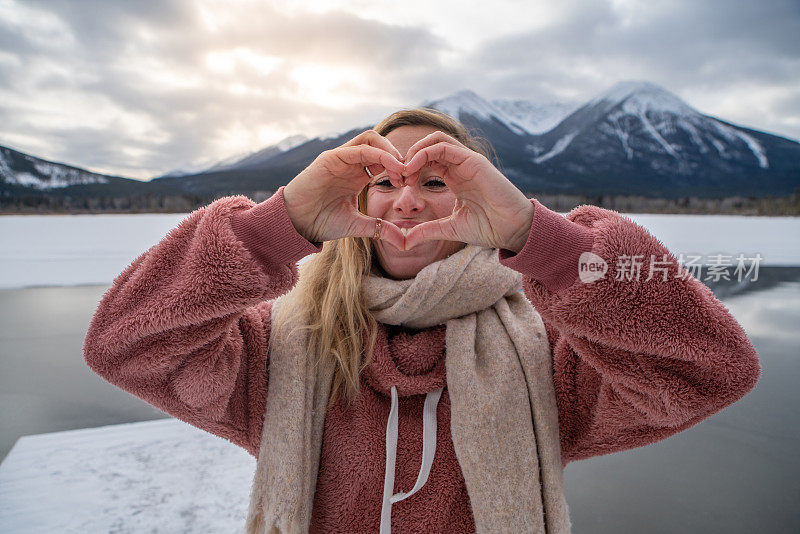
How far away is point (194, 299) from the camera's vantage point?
768 mm

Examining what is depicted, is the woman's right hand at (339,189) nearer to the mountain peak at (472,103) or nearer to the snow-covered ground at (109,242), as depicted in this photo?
the snow-covered ground at (109,242)

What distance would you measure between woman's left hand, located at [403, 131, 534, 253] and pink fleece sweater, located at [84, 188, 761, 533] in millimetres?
37

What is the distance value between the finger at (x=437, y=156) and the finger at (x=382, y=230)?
11cm

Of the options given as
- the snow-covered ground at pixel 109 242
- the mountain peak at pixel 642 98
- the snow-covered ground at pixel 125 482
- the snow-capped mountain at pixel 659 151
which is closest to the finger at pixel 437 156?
the snow-covered ground at pixel 125 482

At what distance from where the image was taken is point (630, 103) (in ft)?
342

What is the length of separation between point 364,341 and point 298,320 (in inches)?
6.7

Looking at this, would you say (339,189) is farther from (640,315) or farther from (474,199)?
(640,315)

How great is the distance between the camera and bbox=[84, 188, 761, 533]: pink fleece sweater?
751 mm

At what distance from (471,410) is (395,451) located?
0.19m

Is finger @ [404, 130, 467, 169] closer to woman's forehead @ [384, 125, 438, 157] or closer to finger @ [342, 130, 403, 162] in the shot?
finger @ [342, 130, 403, 162]

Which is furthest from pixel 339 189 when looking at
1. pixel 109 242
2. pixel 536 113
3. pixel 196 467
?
pixel 536 113

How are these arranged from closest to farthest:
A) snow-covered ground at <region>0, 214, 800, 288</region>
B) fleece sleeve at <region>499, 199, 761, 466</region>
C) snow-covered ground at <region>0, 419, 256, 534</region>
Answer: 1. fleece sleeve at <region>499, 199, 761, 466</region>
2. snow-covered ground at <region>0, 419, 256, 534</region>
3. snow-covered ground at <region>0, 214, 800, 288</region>

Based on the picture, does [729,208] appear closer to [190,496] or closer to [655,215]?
[655,215]

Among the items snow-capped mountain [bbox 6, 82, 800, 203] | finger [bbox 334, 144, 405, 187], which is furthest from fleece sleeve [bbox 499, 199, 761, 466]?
snow-capped mountain [bbox 6, 82, 800, 203]
